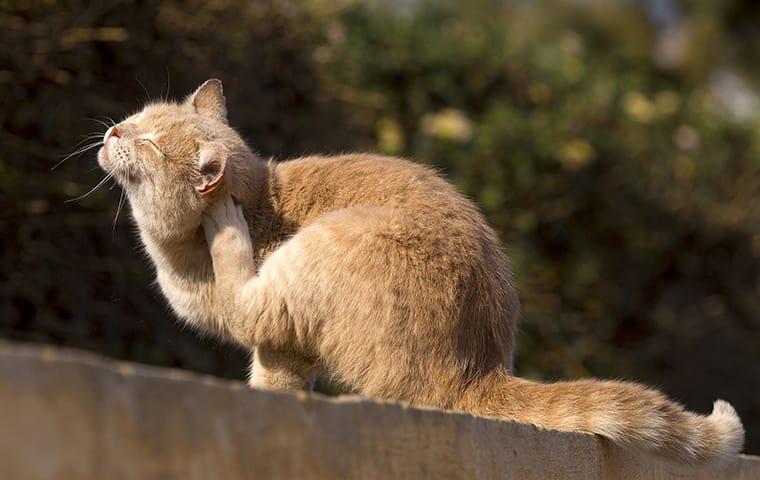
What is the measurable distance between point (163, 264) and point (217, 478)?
1.85 metres

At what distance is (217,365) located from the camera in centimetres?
560

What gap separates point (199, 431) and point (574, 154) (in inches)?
241

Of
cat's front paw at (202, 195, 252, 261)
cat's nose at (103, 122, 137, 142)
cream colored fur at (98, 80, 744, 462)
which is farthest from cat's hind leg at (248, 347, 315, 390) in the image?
cat's nose at (103, 122, 137, 142)

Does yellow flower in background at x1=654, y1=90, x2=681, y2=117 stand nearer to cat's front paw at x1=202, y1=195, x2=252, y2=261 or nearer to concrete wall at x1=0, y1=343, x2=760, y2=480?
cat's front paw at x1=202, y1=195, x2=252, y2=261

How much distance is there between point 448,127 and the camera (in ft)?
23.6

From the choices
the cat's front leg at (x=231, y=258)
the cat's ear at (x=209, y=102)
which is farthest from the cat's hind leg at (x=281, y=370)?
the cat's ear at (x=209, y=102)

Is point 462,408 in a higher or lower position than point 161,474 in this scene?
lower

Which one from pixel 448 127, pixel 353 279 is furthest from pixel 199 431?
pixel 448 127

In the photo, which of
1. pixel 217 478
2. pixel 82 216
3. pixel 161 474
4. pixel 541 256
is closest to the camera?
pixel 161 474

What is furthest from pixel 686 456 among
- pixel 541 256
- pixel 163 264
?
pixel 541 256

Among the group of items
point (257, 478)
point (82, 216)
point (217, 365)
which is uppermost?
point (257, 478)

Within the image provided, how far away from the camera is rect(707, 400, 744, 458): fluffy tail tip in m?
2.95

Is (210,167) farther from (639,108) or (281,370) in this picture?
(639,108)

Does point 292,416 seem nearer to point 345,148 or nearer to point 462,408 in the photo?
point 462,408
